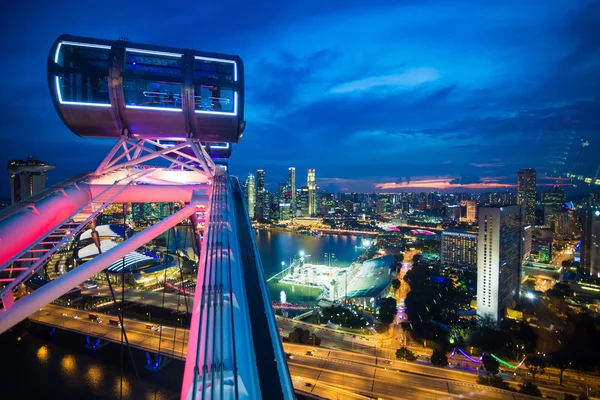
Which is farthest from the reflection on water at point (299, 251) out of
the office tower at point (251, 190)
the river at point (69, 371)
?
the office tower at point (251, 190)

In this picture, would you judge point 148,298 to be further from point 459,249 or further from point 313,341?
point 459,249

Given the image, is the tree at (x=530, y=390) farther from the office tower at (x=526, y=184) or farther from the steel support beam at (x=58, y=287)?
the office tower at (x=526, y=184)

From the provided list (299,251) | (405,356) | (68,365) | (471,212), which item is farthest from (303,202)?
(68,365)

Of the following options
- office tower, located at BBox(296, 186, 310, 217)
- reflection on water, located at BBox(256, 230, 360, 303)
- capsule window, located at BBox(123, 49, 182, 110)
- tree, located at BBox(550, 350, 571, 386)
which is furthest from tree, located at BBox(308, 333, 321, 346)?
office tower, located at BBox(296, 186, 310, 217)

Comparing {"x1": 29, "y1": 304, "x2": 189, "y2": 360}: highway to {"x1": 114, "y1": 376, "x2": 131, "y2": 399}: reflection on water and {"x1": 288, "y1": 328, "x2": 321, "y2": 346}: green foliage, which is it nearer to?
{"x1": 114, "y1": 376, "x2": 131, "y2": 399}: reflection on water

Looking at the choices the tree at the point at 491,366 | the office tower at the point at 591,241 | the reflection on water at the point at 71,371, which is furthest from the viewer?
the office tower at the point at 591,241

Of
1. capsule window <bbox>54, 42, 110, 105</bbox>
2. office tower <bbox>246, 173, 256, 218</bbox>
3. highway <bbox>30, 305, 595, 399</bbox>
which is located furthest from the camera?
office tower <bbox>246, 173, 256, 218</bbox>

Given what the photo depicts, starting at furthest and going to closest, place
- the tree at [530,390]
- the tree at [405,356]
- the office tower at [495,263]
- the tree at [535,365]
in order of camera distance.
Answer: the office tower at [495,263]
the tree at [405,356]
the tree at [535,365]
the tree at [530,390]
